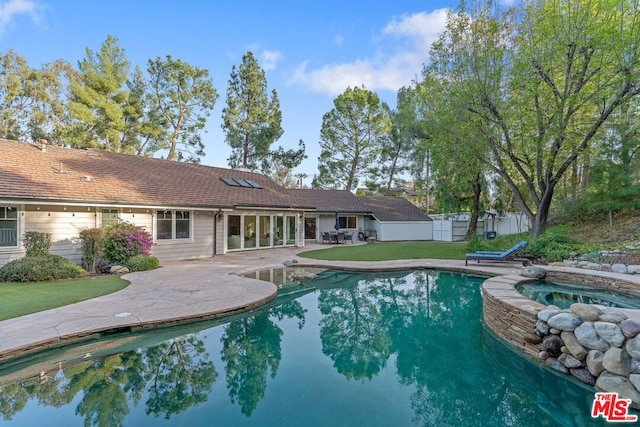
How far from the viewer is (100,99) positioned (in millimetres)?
22406

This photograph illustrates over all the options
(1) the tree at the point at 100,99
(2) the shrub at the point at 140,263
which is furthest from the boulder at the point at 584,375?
(1) the tree at the point at 100,99

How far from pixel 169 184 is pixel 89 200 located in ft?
13.3

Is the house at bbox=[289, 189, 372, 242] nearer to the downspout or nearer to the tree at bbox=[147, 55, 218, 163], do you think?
the downspout

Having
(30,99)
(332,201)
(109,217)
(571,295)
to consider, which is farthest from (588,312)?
(30,99)

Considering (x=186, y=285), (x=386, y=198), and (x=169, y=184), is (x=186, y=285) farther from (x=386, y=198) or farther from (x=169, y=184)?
(x=386, y=198)

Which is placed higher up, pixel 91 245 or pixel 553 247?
pixel 91 245

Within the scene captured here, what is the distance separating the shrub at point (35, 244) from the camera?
9.52 m

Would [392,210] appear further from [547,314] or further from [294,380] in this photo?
[294,380]

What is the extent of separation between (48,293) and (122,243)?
3.50m

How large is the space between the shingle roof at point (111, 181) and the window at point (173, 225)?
25.4 inches

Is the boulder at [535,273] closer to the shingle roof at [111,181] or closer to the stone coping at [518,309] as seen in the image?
the stone coping at [518,309]

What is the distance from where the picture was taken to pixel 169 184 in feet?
47.8

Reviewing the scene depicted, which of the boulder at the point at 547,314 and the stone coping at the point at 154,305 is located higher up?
the boulder at the point at 547,314

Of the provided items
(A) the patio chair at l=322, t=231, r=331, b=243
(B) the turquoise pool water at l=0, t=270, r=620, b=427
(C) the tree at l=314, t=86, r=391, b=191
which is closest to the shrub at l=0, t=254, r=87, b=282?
(B) the turquoise pool water at l=0, t=270, r=620, b=427
